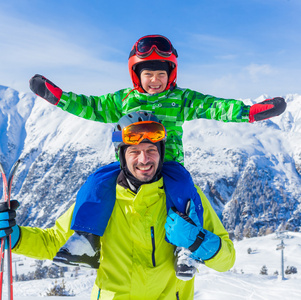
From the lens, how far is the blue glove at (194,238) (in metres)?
2.77

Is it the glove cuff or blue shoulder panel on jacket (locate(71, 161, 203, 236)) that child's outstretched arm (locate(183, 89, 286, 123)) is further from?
the glove cuff

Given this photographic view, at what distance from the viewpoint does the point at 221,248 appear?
9.23ft

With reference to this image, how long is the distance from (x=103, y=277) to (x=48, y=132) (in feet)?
671

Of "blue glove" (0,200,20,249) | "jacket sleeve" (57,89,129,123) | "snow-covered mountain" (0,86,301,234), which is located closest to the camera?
"blue glove" (0,200,20,249)

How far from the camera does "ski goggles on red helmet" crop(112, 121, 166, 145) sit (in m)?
3.12

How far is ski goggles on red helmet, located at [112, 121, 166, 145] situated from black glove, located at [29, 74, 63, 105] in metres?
0.99

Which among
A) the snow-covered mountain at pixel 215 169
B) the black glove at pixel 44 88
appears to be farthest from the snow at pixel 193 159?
the black glove at pixel 44 88

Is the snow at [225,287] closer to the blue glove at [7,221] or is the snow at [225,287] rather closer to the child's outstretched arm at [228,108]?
the blue glove at [7,221]

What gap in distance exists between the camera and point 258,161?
507 feet

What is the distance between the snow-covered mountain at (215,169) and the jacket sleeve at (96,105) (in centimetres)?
12428

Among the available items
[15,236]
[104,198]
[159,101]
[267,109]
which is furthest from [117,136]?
[267,109]

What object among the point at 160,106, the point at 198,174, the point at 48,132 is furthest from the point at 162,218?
the point at 48,132

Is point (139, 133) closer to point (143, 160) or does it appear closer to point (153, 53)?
point (143, 160)

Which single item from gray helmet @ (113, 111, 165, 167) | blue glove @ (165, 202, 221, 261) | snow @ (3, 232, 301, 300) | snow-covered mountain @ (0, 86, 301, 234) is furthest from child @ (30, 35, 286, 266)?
snow-covered mountain @ (0, 86, 301, 234)
